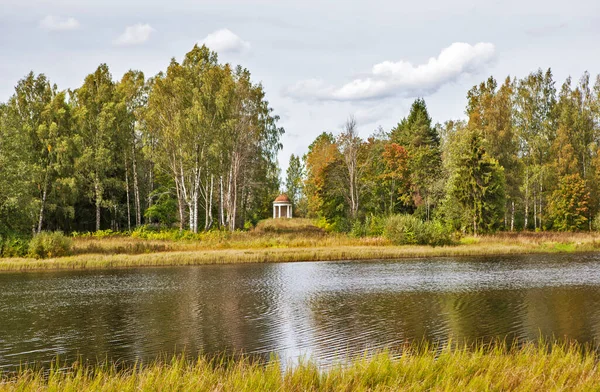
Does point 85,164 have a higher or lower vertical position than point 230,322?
higher

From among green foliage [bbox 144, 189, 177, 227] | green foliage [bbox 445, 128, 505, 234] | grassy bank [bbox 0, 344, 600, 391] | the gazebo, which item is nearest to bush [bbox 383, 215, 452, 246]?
green foliage [bbox 445, 128, 505, 234]

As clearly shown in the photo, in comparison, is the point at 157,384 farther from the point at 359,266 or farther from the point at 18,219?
A: the point at 18,219

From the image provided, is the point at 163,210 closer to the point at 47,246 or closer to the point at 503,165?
the point at 47,246

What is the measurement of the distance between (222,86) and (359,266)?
2228cm

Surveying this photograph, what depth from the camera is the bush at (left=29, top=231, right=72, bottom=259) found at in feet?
120

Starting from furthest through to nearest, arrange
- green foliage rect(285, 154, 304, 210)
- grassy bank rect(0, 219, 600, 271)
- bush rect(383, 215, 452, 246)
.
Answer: green foliage rect(285, 154, 304, 210) → bush rect(383, 215, 452, 246) → grassy bank rect(0, 219, 600, 271)

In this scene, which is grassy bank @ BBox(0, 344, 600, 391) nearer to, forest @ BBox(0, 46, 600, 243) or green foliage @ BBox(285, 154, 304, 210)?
forest @ BBox(0, 46, 600, 243)

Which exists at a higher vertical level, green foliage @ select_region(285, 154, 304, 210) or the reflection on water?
green foliage @ select_region(285, 154, 304, 210)

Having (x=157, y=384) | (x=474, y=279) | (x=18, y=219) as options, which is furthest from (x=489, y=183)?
(x=157, y=384)

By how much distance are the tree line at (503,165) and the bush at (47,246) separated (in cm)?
2884

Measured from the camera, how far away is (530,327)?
1534 cm

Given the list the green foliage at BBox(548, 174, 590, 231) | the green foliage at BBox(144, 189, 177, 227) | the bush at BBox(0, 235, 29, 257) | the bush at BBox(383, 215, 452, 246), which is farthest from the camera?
the green foliage at BBox(548, 174, 590, 231)

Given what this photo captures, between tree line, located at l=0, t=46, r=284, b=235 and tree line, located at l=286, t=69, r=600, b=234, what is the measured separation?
917 cm

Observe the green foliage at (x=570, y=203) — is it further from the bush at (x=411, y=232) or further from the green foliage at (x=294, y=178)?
the green foliage at (x=294, y=178)
